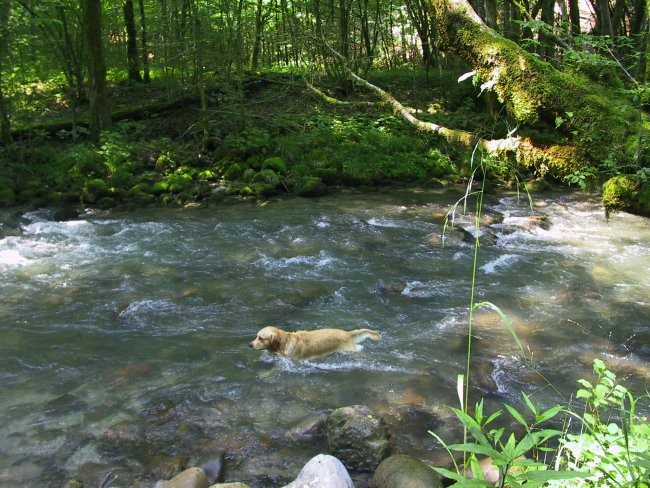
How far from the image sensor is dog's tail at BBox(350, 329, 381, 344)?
6113 mm

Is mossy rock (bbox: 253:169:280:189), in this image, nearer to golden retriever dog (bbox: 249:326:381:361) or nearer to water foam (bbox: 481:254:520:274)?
water foam (bbox: 481:254:520:274)

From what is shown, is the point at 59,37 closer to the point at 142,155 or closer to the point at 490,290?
the point at 142,155

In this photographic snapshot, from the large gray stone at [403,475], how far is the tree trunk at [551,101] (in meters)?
2.24

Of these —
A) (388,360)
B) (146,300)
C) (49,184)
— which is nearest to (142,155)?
(49,184)

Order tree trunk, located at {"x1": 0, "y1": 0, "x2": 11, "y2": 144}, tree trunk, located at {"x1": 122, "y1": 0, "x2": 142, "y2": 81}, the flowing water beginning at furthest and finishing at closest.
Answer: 1. tree trunk, located at {"x1": 122, "y1": 0, "x2": 142, "y2": 81}
2. tree trunk, located at {"x1": 0, "y1": 0, "x2": 11, "y2": 144}
3. the flowing water

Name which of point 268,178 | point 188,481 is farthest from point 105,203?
point 188,481

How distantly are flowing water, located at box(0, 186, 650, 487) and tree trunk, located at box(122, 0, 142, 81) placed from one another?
10134 mm

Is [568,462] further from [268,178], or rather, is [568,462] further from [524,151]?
[268,178]

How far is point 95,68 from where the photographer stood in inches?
577

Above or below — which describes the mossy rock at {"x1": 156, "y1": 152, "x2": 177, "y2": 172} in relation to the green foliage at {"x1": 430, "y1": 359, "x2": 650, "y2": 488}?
above

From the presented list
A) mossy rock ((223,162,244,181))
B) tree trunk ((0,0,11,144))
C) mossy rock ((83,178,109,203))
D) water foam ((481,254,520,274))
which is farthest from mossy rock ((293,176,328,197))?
tree trunk ((0,0,11,144))

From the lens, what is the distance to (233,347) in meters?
6.27

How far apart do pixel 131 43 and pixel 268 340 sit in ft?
57.1

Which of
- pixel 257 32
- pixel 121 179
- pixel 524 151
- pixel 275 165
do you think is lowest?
pixel 121 179
